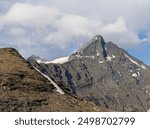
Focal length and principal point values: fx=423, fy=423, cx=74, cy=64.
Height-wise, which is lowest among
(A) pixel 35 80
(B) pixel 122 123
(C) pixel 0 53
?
(B) pixel 122 123

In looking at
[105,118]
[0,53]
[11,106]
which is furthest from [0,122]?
[0,53]

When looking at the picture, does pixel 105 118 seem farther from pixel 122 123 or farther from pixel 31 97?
pixel 31 97

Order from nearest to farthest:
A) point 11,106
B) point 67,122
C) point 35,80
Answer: point 67,122, point 11,106, point 35,80

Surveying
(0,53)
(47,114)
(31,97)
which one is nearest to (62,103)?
(31,97)

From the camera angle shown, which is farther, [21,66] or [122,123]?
[21,66]

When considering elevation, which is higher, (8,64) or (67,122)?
(8,64)

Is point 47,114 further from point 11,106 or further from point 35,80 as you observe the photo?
point 35,80

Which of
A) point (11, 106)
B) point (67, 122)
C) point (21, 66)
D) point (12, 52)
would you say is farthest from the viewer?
point (12, 52)
